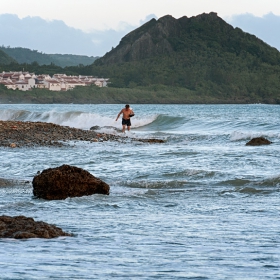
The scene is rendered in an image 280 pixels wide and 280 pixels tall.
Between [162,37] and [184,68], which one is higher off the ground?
[162,37]

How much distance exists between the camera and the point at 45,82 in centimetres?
14400

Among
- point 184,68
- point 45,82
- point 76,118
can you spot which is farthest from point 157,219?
point 184,68

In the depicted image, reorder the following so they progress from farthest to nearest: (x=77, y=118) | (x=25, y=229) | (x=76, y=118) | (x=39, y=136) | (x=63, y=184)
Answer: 1. (x=77, y=118)
2. (x=76, y=118)
3. (x=39, y=136)
4. (x=63, y=184)
5. (x=25, y=229)

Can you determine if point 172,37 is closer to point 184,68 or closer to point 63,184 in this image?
point 184,68

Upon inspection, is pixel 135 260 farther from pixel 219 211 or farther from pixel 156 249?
pixel 219 211

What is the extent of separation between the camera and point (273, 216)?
7648mm

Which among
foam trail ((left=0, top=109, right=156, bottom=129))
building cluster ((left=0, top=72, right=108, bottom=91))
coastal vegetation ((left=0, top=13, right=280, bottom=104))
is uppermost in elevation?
coastal vegetation ((left=0, top=13, right=280, bottom=104))

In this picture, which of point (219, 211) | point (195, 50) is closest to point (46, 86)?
point (195, 50)

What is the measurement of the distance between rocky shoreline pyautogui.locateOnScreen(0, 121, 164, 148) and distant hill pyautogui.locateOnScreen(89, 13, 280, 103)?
366ft

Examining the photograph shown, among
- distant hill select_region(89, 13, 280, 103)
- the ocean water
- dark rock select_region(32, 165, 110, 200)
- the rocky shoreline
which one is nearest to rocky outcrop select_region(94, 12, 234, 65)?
distant hill select_region(89, 13, 280, 103)

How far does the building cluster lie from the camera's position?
456 ft

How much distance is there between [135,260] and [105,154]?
11352 mm

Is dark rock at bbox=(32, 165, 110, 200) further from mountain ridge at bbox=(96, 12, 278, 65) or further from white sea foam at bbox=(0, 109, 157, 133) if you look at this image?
Answer: mountain ridge at bbox=(96, 12, 278, 65)

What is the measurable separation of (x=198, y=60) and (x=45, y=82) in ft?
114
